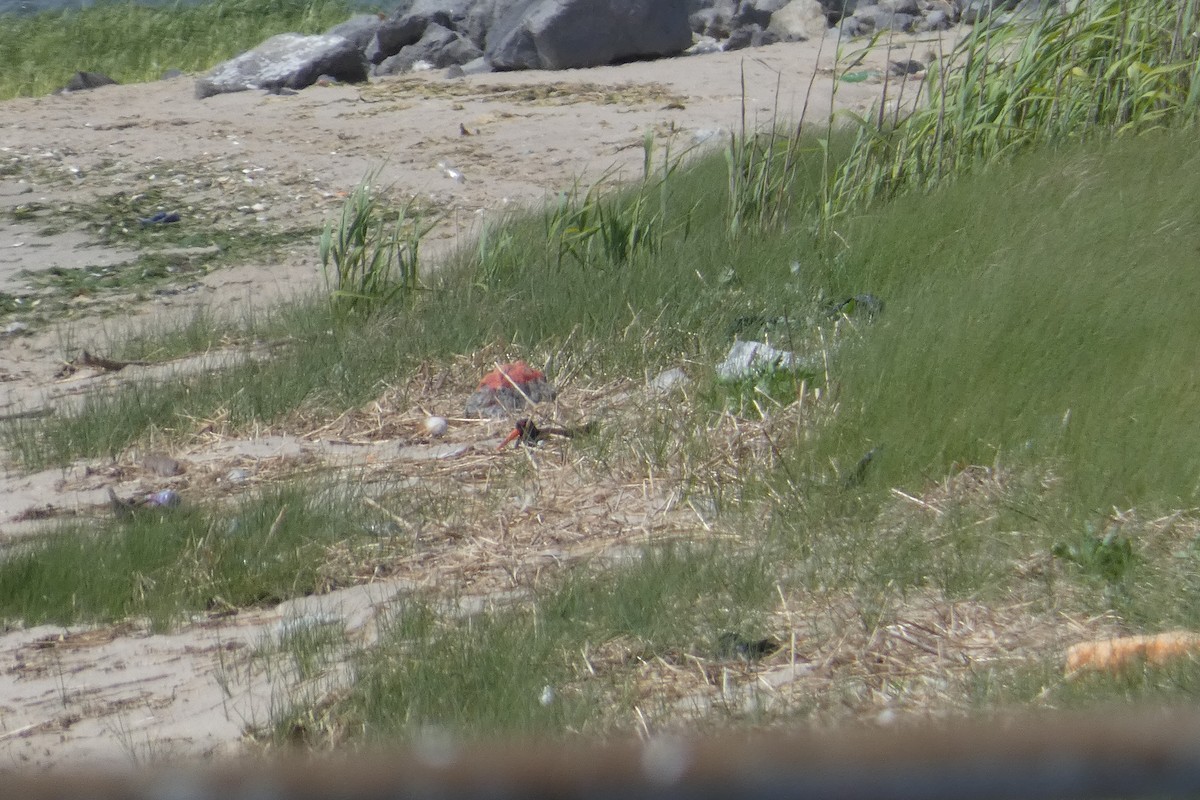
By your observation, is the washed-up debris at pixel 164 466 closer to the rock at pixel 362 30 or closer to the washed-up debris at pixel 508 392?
the washed-up debris at pixel 508 392

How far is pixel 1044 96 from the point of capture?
5.46m

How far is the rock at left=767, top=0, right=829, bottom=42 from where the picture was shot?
496 inches

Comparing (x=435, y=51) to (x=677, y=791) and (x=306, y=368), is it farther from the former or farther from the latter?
(x=677, y=791)

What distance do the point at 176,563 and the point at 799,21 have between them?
431 inches

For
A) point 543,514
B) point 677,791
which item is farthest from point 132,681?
point 677,791

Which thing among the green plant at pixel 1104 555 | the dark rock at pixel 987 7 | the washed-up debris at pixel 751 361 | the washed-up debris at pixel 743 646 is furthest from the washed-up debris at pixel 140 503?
the dark rock at pixel 987 7

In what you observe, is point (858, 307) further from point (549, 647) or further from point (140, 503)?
point (140, 503)

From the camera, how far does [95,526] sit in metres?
3.55

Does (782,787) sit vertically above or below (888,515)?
above

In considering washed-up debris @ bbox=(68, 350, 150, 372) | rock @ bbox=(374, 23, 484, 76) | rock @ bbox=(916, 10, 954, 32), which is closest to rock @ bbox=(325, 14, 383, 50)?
rock @ bbox=(374, 23, 484, 76)

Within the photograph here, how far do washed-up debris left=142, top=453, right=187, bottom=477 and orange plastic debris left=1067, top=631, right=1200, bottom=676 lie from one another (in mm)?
2772

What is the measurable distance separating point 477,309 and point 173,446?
1214 millimetres

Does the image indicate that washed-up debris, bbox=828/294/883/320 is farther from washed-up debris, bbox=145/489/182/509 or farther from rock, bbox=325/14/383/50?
rock, bbox=325/14/383/50

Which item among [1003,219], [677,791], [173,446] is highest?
[677,791]
